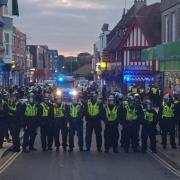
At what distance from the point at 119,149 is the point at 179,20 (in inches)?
619

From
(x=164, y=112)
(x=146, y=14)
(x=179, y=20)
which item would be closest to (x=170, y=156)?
(x=164, y=112)

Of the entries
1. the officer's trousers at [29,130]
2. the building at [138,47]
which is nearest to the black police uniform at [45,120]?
the officer's trousers at [29,130]

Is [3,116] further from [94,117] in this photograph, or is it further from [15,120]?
[94,117]

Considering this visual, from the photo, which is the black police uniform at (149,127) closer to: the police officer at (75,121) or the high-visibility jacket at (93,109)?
the high-visibility jacket at (93,109)

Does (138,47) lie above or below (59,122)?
above

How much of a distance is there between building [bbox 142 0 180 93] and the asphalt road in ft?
16.8

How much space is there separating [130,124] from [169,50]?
13.6 ft

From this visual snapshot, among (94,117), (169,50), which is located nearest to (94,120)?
(94,117)

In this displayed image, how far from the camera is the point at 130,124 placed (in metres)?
22.2

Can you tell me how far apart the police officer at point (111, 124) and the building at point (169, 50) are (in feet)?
10.3

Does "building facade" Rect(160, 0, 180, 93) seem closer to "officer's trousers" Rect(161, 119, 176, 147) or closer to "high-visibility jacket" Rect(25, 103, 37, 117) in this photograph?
"officer's trousers" Rect(161, 119, 176, 147)

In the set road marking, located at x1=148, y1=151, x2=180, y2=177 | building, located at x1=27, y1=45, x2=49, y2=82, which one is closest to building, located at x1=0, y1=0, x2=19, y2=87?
road marking, located at x1=148, y1=151, x2=180, y2=177

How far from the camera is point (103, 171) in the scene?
17500 millimetres

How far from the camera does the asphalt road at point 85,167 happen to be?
16.5 meters
